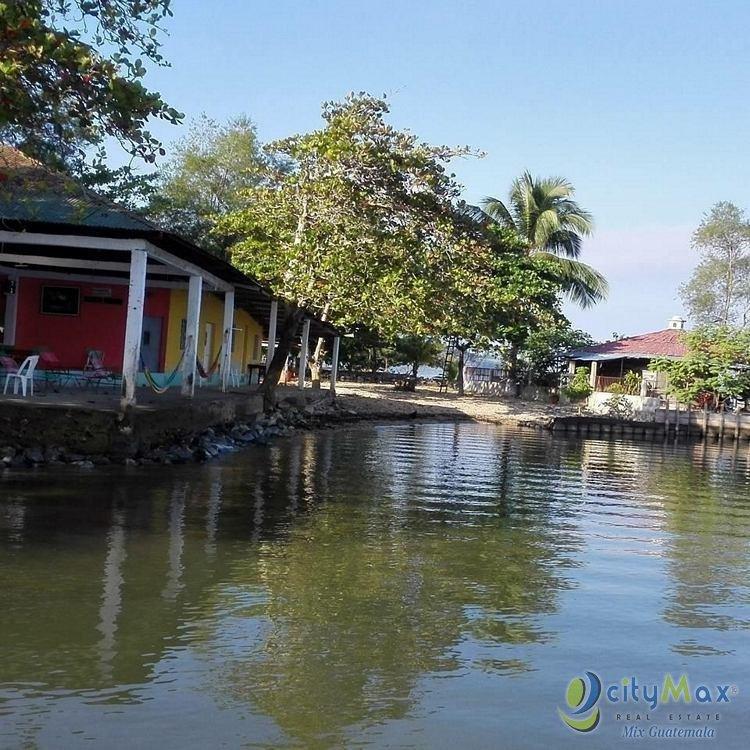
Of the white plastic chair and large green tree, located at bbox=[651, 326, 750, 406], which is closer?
the white plastic chair

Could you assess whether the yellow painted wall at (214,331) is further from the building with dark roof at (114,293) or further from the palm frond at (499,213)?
the palm frond at (499,213)

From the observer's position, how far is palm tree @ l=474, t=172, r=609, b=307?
44.9 meters

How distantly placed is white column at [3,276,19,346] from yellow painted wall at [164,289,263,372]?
11.9 feet

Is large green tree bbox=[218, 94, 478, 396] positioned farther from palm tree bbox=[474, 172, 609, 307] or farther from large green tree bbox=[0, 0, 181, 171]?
palm tree bbox=[474, 172, 609, 307]

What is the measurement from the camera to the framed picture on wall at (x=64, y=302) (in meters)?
22.6

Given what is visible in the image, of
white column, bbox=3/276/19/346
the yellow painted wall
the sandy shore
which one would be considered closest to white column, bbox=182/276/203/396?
the yellow painted wall

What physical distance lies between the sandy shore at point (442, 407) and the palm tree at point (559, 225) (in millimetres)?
6430

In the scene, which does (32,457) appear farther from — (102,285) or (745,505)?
(745,505)

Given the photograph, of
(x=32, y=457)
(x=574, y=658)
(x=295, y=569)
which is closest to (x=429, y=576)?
(x=295, y=569)

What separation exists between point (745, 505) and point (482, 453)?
809 cm

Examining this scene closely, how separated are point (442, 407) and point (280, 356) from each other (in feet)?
47.3

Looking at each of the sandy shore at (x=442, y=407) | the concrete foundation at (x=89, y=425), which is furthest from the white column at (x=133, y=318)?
the sandy shore at (x=442, y=407)

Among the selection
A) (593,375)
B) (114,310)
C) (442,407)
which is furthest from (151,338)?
(593,375)

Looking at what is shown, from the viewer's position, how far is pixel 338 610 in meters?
8.27
